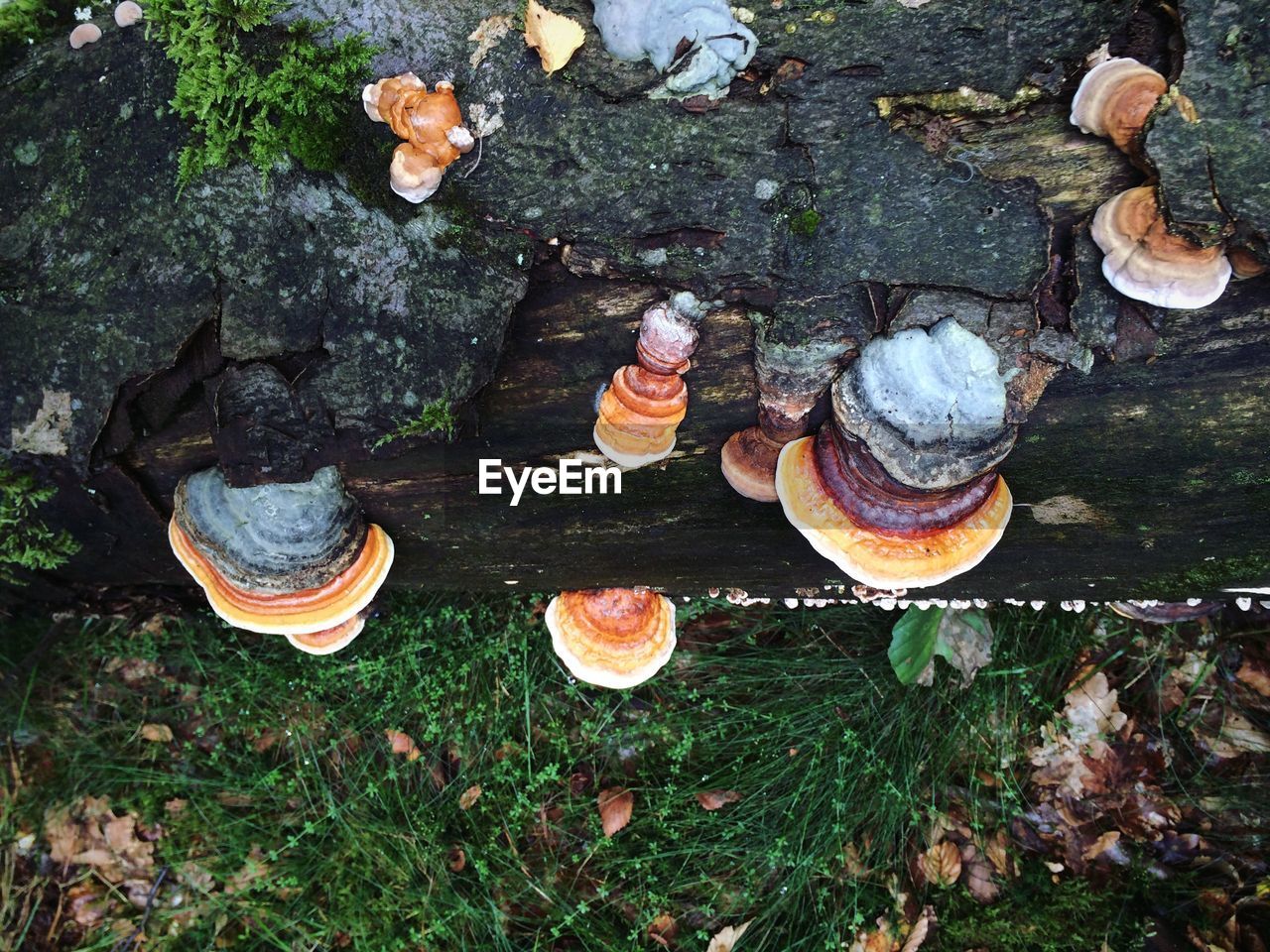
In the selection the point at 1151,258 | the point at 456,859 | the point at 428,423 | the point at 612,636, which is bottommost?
the point at 456,859

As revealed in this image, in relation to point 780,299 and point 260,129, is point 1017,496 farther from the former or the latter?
point 260,129

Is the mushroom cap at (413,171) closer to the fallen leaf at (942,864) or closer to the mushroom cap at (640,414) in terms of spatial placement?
the mushroom cap at (640,414)

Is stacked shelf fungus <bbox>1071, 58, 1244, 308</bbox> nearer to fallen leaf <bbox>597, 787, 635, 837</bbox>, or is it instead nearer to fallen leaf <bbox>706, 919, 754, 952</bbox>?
fallen leaf <bbox>597, 787, 635, 837</bbox>

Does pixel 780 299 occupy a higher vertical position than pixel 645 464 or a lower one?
higher

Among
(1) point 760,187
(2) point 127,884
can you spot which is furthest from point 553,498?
(2) point 127,884

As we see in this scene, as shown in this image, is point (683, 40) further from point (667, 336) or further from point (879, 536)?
point (879, 536)

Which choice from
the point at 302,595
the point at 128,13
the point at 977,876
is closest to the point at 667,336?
the point at 302,595
